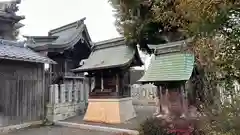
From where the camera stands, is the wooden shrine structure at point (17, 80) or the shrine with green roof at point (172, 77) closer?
the shrine with green roof at point (172, 77)

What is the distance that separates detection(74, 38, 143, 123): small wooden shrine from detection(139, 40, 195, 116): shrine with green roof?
2.38m

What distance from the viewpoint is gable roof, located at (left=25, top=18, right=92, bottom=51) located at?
15266 millimetres

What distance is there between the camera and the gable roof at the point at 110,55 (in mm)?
12270

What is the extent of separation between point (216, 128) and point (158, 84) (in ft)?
12.9

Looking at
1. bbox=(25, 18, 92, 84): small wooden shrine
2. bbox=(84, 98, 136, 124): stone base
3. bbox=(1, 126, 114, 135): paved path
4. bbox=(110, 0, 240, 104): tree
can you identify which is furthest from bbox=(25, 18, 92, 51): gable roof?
bbox=(110, 0, 240, 104): tree

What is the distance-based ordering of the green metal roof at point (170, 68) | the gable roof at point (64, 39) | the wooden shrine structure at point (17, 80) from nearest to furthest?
the green metal roof at point (170, 68), the wooden shrine structure at point (17, 80), the gable roof at point (64, 39)

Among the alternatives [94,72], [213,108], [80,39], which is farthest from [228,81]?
[80,39]

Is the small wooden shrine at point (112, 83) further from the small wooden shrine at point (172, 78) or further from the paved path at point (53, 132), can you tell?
the small wooden shrine at point (172, 78)

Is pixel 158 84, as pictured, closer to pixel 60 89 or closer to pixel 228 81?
pixel 228 81

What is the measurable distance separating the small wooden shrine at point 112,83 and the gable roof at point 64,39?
95.1 inches

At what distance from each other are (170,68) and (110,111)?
4438mm

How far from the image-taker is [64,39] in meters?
16.5

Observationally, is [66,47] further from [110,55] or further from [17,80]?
[17,80]

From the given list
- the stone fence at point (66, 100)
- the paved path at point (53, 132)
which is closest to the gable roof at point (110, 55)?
the stone fence at point (66, 100)
